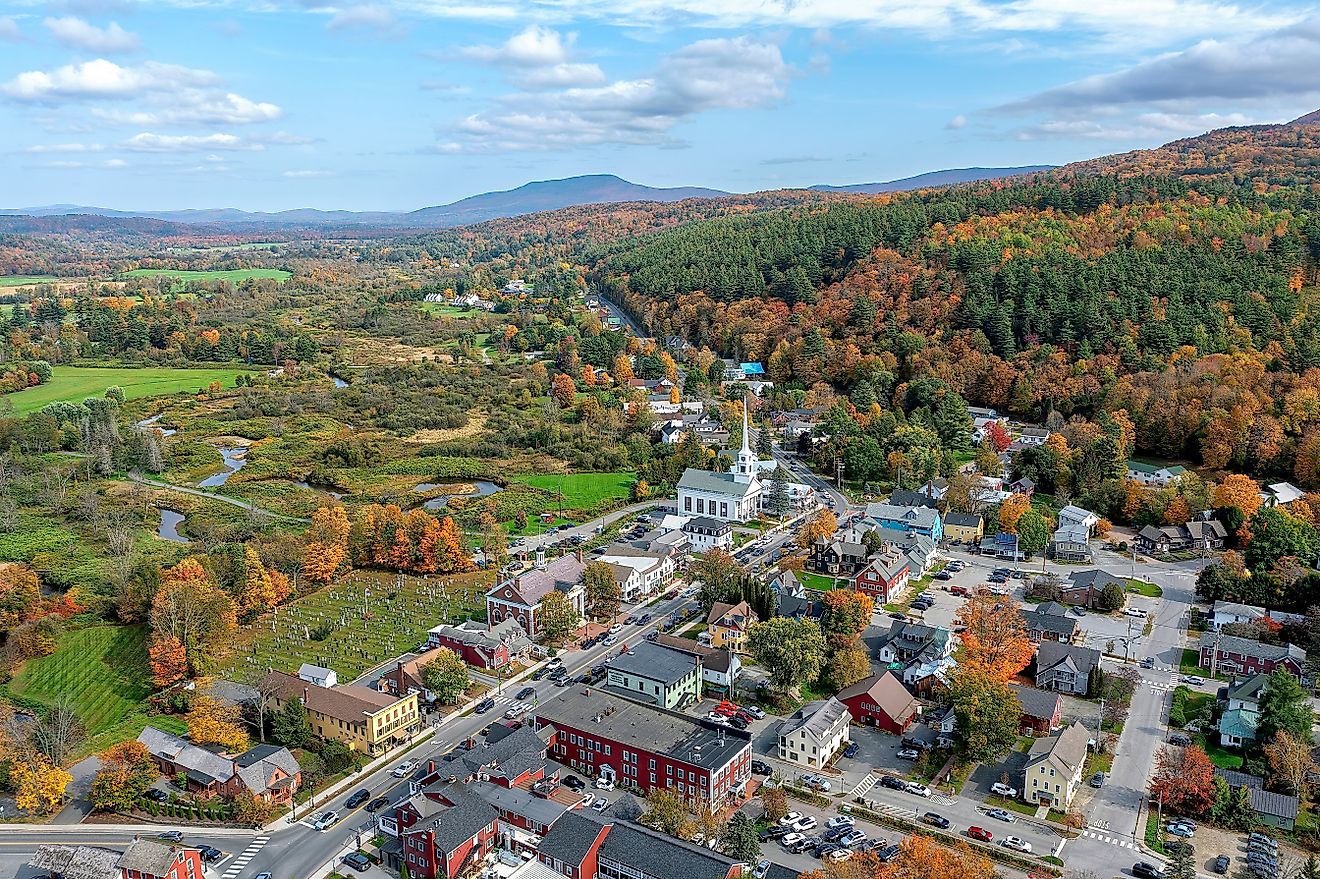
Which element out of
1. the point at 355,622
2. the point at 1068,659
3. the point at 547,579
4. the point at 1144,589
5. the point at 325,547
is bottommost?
the point at 1144,589

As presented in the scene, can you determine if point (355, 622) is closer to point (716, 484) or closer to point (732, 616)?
point (732, 616)

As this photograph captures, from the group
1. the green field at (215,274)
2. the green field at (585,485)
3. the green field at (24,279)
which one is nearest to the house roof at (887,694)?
the green field at (585,485)

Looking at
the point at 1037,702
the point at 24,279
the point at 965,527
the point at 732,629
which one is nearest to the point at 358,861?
the point at 732,629

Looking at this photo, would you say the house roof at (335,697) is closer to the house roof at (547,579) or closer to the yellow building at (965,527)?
the house roof at (547,579)

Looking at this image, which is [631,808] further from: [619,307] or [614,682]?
[619,307]

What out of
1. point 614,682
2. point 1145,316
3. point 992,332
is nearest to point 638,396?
point 992,332

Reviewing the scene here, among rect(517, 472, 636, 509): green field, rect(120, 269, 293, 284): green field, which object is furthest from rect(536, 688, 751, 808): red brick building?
rect(120, 269, 293, 284): green field
